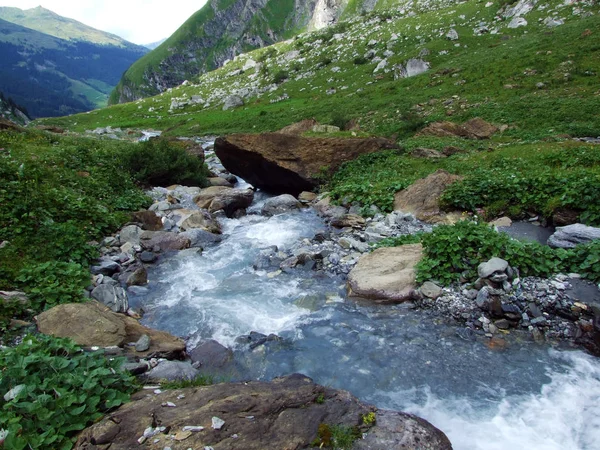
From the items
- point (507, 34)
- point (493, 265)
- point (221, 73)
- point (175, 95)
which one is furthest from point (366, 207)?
point (221, 73)

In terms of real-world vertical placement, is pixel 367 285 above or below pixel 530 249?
below

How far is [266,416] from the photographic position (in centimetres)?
481

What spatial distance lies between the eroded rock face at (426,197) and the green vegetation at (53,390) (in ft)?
37.5

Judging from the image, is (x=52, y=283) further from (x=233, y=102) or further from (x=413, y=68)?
(x=233, y=102)

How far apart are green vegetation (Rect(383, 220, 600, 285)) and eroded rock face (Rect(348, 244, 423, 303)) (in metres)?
0.38

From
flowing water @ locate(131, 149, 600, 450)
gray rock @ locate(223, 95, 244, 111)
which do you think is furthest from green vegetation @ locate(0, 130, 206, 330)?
gray rock @ locate(223, 95, 244, 111)

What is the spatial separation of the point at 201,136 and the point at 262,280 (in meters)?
40.4

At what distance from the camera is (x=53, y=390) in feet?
15.4

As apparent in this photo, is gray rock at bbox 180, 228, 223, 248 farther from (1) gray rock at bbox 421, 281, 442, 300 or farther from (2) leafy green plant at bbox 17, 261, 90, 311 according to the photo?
(1) gray rock at bbox 421, 281, 442, 300

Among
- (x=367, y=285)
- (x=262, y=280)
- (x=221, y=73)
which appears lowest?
(x=262, y=280)

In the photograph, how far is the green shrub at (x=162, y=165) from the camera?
19656 millimetres

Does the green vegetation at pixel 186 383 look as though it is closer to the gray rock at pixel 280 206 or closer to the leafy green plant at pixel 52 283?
the leafy green plant at pixel 52 283

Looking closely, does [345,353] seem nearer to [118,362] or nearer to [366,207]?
[118,362]

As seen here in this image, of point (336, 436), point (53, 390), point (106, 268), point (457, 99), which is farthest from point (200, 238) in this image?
point (457, 99)
